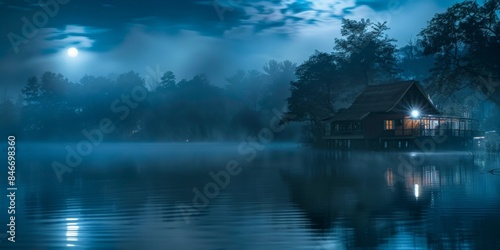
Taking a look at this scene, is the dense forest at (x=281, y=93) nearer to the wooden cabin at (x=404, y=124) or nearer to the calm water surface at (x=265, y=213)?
the wooden cabin at (x=404, y=124)

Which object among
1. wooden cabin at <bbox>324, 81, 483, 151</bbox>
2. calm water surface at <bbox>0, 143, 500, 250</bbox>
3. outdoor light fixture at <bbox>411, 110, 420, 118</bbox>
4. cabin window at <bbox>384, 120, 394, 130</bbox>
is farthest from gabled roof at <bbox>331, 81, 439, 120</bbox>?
calm water surface at <bbox>0, 143, 500, 250</bbox>

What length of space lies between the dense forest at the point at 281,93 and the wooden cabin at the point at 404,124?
3.15m

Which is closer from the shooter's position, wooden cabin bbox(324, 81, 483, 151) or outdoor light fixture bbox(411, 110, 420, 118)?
outdoor light fixture bbox(411, 110, 420, 118)

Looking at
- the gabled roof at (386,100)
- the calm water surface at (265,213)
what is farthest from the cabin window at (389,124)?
the calm water surface at (265,213)

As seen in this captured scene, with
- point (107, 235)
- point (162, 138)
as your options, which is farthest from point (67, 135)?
point (107, 235)

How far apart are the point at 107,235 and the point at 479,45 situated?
Answer: 192 feet

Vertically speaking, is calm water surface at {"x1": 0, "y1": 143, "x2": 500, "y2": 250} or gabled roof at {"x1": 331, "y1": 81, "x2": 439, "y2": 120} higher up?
gabled roof at {"x1": 331, "y1": 81, "x2": 439, "y2": 120}

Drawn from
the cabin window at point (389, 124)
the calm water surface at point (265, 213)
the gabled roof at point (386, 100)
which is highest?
the gabled roof at point (386, 100)

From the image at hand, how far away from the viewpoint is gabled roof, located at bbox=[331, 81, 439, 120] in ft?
243

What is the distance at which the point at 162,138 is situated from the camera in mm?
158875

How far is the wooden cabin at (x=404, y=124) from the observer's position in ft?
239

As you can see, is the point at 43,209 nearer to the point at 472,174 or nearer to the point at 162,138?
the point at 472,174

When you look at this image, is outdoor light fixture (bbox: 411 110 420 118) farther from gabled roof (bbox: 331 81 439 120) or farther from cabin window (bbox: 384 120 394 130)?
cabin window (bbox: 384 120 394 130)

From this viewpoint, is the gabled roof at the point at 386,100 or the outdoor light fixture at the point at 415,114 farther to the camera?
the gabled roof at the point at 386,100
